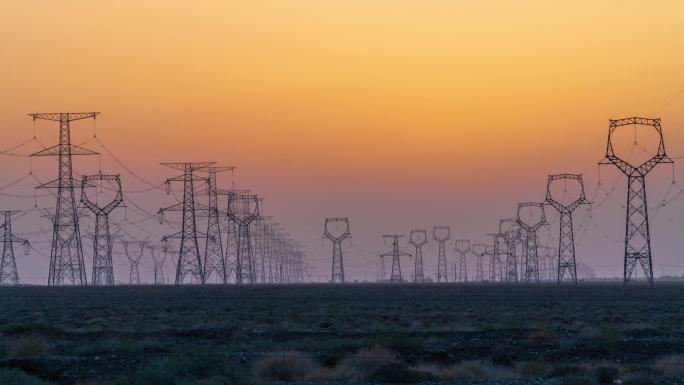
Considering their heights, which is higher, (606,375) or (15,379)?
(15,379)

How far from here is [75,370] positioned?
32250mm

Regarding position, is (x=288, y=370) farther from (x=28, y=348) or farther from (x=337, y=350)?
(x=28, y=348)

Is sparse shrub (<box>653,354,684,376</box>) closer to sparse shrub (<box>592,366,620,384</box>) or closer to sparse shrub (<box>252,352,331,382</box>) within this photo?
sparse shrub (<box>592,366,620,384</box>)

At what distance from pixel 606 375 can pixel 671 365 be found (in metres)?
3.97

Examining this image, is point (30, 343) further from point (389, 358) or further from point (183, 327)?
point (183, 327)

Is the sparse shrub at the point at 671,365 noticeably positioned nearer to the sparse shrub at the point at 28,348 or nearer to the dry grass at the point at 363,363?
the dry grass at the point at 363,363

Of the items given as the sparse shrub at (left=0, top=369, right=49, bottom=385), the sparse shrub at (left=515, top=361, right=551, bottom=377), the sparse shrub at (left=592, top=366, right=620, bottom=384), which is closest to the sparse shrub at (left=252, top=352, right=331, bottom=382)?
the sparse shrub at (left=515, top=361, right=551, bottom=377)

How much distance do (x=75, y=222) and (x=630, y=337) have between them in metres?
94.1

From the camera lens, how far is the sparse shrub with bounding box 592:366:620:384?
29.0 meters

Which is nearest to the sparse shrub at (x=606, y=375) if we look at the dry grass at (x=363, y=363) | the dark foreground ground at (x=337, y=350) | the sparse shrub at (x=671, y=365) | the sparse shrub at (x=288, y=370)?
the dark foreground ground at (x=337, y=350)

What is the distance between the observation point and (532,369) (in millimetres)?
31500

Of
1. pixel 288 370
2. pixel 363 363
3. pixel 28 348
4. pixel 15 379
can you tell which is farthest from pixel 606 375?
pixel 28 348

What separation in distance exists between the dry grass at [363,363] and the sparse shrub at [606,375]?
18.6 feet

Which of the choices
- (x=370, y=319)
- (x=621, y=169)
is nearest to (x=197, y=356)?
(x=370, y=319)
